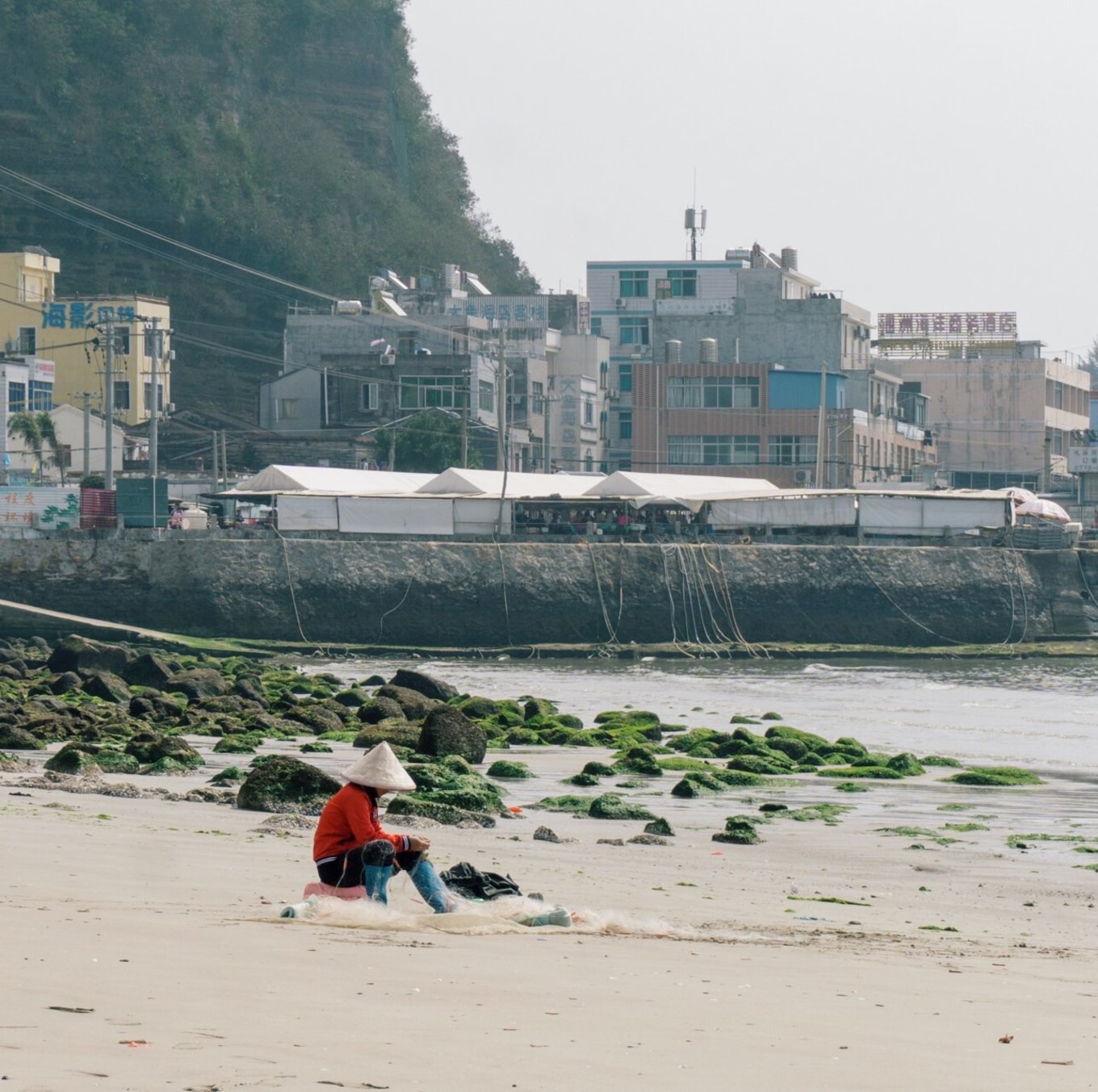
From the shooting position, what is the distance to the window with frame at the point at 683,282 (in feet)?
317

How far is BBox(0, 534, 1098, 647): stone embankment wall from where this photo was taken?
51062 mm

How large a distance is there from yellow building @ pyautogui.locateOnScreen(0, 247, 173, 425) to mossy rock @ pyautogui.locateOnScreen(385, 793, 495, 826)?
6878cm

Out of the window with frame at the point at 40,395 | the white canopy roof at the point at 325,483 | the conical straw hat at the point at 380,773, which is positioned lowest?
the conical straw hat at the point at 380,773

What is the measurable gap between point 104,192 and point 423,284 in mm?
19551

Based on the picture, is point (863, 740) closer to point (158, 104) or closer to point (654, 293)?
point (654, 293)

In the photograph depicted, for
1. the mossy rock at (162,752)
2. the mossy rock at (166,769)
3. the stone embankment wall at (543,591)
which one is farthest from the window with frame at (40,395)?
the mossy rock at (166,769)

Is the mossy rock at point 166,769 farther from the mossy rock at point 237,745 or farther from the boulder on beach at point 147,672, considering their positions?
the boulder on beach at point 147,672

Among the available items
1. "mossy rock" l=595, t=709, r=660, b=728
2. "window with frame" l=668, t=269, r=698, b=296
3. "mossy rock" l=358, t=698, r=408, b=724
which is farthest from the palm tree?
"mossy rock" l=358, t=698, r=408, b=724

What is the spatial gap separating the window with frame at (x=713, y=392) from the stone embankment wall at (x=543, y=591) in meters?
27.3

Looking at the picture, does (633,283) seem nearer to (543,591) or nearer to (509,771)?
(543,591)

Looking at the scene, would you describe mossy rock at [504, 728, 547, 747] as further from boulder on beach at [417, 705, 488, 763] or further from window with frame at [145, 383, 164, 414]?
window with frame at [145, 383, 164, 414]

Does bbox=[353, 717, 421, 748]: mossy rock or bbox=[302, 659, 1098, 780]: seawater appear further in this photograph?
bbox=[302, 659, 1098, 780]: seawater

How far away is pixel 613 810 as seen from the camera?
17859 millimetres

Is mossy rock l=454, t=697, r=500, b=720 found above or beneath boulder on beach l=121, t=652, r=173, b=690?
beneath
